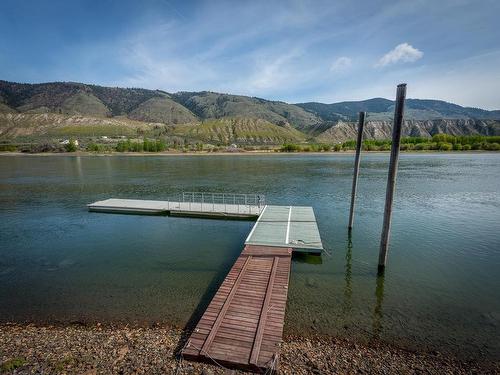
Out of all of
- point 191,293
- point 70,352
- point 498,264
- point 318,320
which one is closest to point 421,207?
point 498,264

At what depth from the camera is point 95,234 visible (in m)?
22.6

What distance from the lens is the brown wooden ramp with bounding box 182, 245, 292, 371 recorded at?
8344 millimetres

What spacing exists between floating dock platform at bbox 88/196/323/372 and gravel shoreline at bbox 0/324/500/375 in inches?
17.8

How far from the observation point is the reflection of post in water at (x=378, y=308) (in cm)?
1082

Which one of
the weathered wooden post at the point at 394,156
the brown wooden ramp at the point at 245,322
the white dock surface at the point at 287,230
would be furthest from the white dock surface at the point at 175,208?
the brown wooden ramp at the point at 245,322

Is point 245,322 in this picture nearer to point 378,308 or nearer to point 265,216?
point 378,308

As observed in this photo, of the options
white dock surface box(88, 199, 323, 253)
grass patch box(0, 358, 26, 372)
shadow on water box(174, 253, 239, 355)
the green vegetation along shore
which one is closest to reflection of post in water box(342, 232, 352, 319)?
white dock surface box(88, 199, 323, 253)

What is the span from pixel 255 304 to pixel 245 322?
1205 mm

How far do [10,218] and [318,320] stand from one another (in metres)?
30.4

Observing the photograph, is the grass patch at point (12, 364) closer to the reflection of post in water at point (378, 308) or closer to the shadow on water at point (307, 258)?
the reflection of post in water at point (378, 308)

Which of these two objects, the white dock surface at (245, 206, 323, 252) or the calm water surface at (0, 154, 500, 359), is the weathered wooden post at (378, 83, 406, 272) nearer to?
the calm water surface at (0, 154, 500, 359)

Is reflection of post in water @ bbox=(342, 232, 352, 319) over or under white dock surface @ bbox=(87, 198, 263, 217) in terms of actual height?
under

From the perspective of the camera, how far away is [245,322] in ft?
32.0

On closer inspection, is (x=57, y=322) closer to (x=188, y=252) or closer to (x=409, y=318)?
(x=188, y=252)
